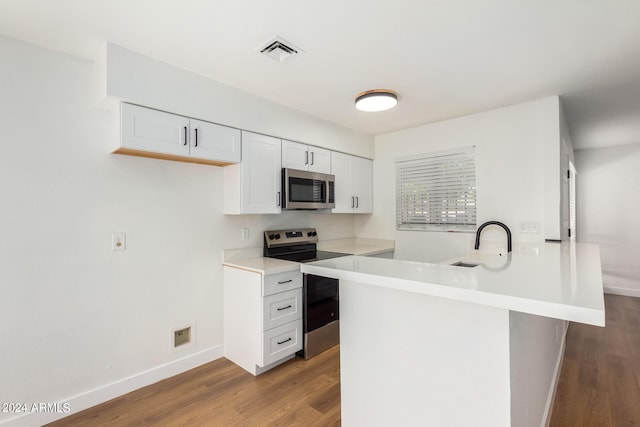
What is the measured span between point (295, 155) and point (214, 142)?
85 centimetres

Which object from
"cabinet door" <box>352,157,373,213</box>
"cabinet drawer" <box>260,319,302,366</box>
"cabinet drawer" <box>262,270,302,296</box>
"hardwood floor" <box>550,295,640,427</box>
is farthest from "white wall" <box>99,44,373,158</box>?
"hardwood floor" <box>550,295,640,427</box>

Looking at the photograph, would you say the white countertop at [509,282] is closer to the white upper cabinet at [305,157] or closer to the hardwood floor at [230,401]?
the hardwood floor at [230,401]

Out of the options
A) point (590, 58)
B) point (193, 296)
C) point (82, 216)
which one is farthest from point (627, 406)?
point (82, 216)

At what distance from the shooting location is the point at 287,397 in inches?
83.4

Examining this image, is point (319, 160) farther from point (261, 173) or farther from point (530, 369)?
point (530, 369)

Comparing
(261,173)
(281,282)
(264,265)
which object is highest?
(261,173)

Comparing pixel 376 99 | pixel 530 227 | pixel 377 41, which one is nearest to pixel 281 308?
pixel 376 99

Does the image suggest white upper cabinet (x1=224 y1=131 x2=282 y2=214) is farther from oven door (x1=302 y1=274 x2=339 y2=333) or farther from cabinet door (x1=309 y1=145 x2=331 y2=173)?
oven door (x1=302 y1=274 x2=339 y2=333)

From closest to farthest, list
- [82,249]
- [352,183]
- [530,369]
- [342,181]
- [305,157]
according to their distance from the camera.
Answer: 1. [530,369]
2. [82,249]
3. [305,157]
4. [342,181]
5. [352,183]

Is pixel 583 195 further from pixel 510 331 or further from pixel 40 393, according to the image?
pixel 40 393

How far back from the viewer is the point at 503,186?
2.94 m

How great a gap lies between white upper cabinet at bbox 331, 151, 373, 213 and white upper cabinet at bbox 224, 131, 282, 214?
2.65ft

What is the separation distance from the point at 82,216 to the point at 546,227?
3.63 metres

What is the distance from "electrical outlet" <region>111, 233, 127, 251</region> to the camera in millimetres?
2146
